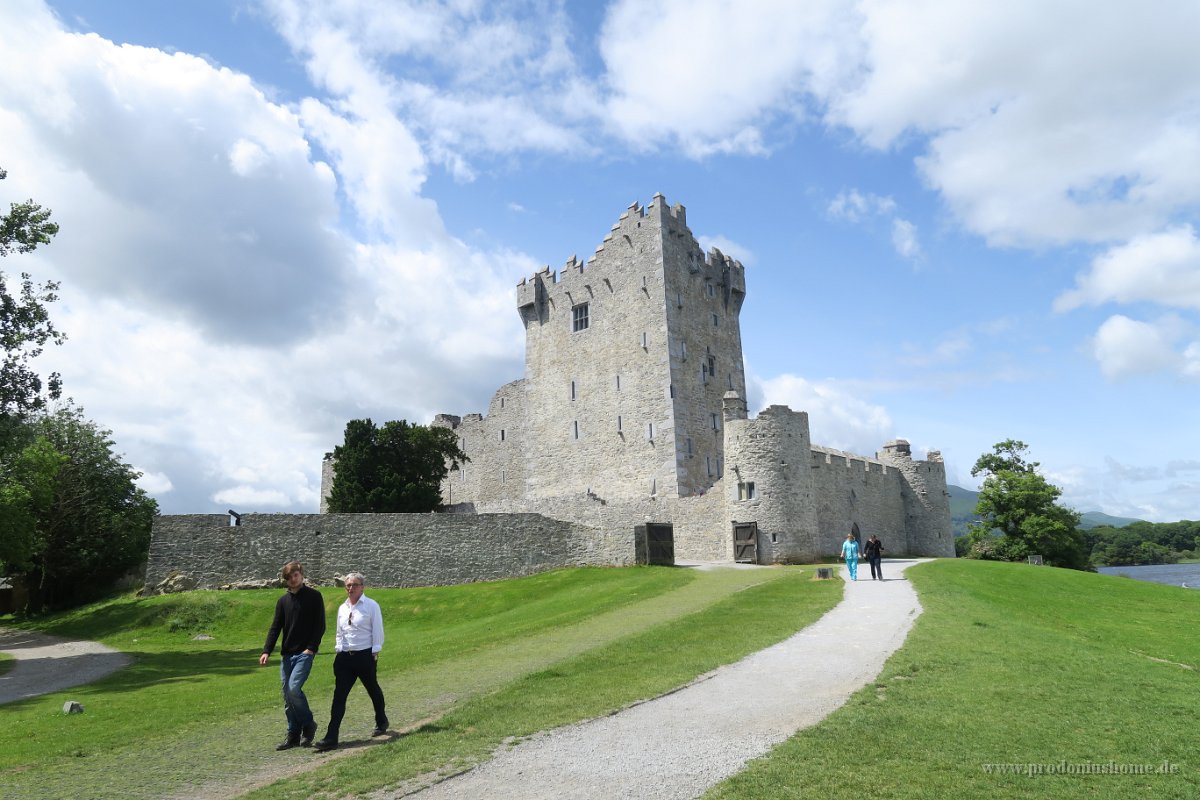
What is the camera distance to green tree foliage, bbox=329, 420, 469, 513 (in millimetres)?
43875

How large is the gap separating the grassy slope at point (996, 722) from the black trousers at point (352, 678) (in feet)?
15.4

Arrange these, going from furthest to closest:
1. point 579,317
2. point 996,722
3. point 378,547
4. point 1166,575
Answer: point 1166,575 < point 579,317 < point 378,547 < point 996,722

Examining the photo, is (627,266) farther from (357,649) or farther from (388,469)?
(357,649)

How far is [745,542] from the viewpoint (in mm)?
33500

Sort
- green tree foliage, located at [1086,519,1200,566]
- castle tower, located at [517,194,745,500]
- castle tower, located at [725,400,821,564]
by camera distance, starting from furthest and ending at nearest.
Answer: green tree foliage, located at [1086,519,1200,566] < castle tower, located at [517,194,745,500] < castle tower, located at [725,400,821,564]

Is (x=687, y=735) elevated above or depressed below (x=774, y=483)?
below

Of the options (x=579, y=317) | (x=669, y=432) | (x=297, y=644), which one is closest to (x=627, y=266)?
(x=579, y=317)

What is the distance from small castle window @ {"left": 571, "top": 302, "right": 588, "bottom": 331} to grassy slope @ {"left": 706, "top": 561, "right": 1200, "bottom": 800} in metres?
33.0

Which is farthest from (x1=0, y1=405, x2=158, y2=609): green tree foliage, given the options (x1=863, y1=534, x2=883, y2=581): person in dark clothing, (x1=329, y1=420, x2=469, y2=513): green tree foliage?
(x1=863, y1=534, x2=883, y2=581): person in dark clothing

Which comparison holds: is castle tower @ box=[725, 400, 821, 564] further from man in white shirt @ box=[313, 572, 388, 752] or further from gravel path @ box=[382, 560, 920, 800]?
man in white shirt @ box=[313, 572, 388, 752]

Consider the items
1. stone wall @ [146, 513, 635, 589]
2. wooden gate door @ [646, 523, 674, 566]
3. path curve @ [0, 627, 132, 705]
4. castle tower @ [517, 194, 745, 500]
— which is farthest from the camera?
castle tower @ [517, 194, 745, 500]

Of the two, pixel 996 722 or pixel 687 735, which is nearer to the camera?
pixel 687 735

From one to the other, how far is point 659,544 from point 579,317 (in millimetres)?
20012

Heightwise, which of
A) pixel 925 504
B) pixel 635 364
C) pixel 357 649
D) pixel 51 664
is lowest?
pixel 51 664
